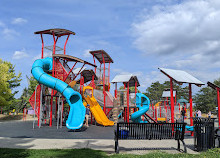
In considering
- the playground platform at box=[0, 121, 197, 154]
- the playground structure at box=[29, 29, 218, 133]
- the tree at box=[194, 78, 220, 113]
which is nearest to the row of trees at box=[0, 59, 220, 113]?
the tree at box=[194, 78, 220, 113]

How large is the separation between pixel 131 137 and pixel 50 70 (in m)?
11.4

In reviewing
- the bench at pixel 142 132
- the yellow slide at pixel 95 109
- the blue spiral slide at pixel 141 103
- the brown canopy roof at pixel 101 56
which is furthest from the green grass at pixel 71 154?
the brown canopy roof at pixel 101 56

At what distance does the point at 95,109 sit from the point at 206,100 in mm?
45772

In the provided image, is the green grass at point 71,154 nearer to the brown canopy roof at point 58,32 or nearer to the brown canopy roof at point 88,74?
the brown canopy roof at point 58,32

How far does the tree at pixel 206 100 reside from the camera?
51.4m

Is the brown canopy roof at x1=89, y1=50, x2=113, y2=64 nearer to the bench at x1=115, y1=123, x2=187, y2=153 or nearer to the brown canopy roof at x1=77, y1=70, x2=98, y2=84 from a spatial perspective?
Result: the brown canopy roof at x1=77, y1=70, x2=98, y2=84

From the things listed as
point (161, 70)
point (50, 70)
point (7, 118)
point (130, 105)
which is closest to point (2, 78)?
point (7, 118)

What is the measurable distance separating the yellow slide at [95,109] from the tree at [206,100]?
43227 mm

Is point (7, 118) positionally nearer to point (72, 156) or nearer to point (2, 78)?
point (2, 78)

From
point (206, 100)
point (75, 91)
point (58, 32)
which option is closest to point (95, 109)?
point (75, 91)

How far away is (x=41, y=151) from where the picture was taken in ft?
20.1

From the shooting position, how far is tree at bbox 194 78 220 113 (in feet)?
169

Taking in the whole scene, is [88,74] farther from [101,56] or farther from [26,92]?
[26,92]

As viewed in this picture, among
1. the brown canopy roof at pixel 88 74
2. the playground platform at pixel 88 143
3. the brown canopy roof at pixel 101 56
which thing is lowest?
the playground platform at pixel 88 143
